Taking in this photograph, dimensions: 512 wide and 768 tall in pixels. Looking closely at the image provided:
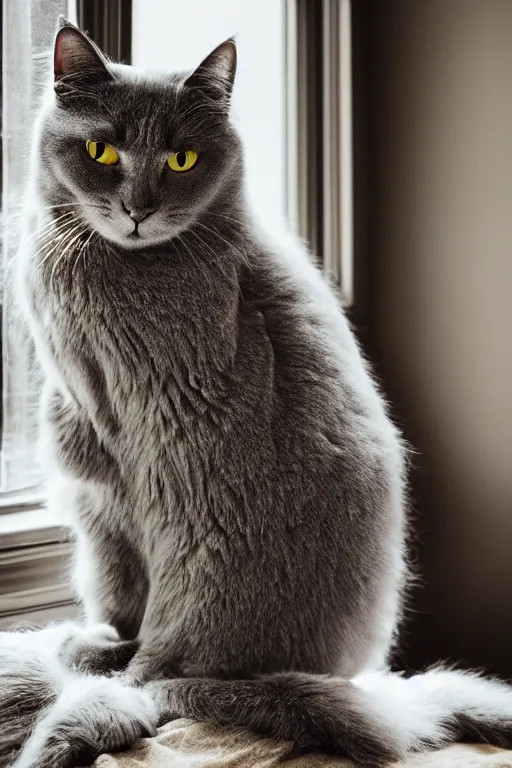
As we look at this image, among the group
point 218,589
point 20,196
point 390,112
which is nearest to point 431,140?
point 390,112

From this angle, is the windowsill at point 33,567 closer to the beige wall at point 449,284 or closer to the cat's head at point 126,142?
the cat's head at point 126,142

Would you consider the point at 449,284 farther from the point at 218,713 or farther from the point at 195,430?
A: the point at 218,713

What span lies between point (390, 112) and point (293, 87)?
0.65 ft

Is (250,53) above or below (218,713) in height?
above

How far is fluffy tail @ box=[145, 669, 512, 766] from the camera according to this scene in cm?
87

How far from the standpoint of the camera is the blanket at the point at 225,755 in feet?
2.66

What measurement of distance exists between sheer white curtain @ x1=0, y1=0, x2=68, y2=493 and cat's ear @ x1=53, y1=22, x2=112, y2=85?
30cm

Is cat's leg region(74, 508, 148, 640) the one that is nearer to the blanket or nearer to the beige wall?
the blanket

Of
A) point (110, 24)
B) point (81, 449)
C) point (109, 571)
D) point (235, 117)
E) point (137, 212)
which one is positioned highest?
point (110, 24)

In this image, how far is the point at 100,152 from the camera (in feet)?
3.09

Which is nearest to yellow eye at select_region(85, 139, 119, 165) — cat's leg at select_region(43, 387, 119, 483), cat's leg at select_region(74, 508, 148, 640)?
cat's leg at select_region(43, 387, 119, 483)

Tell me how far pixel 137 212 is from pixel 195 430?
25 centimetres

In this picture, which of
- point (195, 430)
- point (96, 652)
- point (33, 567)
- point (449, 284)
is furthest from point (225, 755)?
point (449, 284)

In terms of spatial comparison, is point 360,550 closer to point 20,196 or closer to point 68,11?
point 20,196
